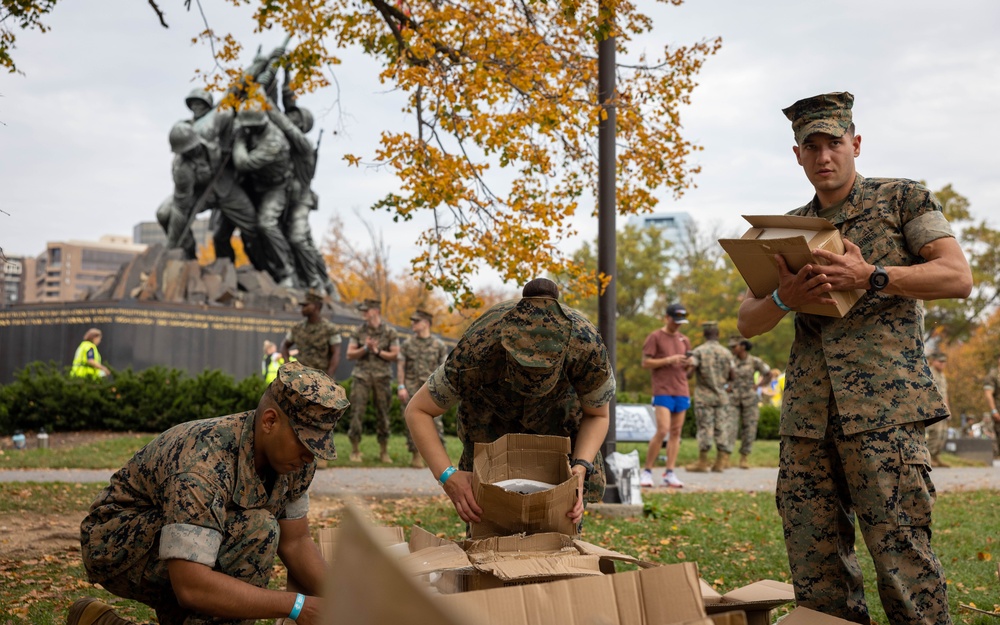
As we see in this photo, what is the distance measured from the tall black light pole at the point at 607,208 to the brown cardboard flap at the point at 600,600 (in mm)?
5962

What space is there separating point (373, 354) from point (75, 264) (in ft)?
426

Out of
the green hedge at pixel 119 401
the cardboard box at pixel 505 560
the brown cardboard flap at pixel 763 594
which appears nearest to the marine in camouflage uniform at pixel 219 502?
the cardboard box at pixel 505 560

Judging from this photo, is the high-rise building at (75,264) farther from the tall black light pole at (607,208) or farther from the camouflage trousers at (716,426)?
the tall black light pole at (607,208)

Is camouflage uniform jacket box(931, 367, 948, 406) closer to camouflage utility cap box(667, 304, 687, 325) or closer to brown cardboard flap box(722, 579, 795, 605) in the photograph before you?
Answer: brown cardboard flap box(722, 579, 795, 605)

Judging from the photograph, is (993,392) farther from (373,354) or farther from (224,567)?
(224,567)

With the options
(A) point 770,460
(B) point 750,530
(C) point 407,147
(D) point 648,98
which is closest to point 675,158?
(D) point 648,98

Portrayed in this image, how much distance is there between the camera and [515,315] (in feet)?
13.1

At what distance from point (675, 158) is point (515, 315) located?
653 centimetres

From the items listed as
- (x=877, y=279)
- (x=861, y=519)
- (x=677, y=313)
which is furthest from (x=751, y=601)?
(x=677, y=313)

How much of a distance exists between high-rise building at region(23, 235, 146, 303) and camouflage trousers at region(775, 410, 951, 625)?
A: 12455 cm

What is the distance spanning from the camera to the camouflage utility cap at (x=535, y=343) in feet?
12.6

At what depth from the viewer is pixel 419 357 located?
1316cm

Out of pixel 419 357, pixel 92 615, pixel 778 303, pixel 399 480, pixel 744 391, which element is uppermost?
pixel 778 303

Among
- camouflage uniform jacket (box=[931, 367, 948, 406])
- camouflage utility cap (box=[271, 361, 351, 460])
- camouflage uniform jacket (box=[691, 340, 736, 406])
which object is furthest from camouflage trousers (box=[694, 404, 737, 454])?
camouflage utility cap (box=[271, 361, 351, 460])
